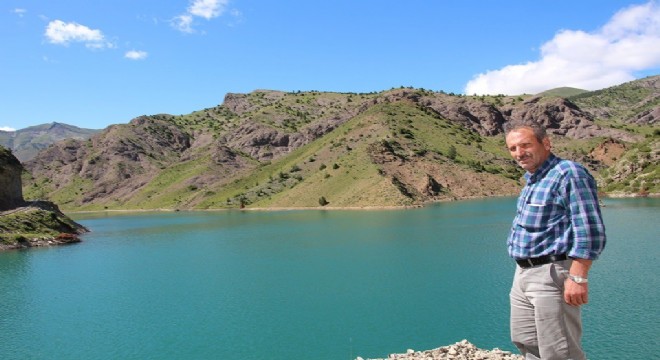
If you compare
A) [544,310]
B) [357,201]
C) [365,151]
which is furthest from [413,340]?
[365,151]

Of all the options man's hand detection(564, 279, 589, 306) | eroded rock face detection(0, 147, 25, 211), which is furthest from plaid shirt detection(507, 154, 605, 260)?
eroded rock face detection(0, 147, 25, 211)

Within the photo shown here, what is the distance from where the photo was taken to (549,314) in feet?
24.7

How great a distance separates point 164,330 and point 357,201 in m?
104

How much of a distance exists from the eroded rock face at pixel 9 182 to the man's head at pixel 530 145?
351 feet

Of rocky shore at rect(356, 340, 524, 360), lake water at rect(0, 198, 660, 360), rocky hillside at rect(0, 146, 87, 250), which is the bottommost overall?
lake water at rect(0, 198, 660, 360)

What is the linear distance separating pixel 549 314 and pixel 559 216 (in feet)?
4.92

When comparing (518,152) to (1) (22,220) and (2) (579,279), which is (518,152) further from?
(1) (22,220)

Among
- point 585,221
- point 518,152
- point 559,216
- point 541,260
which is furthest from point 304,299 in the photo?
point 585,221

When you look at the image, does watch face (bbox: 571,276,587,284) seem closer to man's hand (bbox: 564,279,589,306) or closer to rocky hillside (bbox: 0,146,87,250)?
man's hand (bbox: 564,279,589,306)

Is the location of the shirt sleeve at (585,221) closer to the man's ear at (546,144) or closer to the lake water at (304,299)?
the man's ear at (546,144)

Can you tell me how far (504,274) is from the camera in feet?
131

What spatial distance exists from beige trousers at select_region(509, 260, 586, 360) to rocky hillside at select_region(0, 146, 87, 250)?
3479 inches

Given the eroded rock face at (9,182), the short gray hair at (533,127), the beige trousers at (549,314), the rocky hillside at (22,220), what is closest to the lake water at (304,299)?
the rocky hillside at (22,220)

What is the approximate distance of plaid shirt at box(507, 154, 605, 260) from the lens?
7.09m
